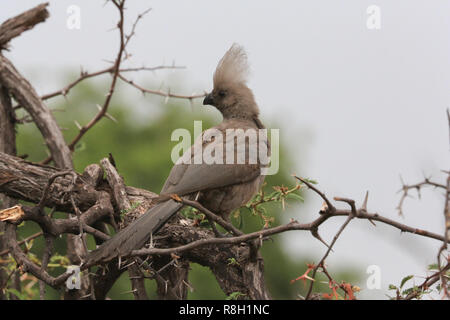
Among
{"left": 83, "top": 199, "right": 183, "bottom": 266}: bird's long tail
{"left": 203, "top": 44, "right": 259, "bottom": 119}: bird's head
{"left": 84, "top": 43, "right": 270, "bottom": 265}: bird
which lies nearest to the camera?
{"left": 83, "top": 199, "right": 183, "bottom": 266}: bird's long tail

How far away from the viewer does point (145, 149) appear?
772 inches

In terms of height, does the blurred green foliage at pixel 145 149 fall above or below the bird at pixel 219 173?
below

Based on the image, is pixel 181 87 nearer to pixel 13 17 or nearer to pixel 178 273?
pixel 13 17

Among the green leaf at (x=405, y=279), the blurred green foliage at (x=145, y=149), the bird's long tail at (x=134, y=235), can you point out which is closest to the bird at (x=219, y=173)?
the bird's long tail at (x=134, y=235)

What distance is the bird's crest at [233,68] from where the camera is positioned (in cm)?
528

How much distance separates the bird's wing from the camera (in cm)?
438

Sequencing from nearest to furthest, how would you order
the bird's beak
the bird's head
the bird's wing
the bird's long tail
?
the bird's long tail → the bird's wing → the bird's head → the bird's beak

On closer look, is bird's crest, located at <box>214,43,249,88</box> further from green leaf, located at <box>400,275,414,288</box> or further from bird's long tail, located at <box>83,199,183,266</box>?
green leaf, located at <box>400,275,414,288</box>

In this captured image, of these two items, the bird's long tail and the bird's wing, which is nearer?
the bird's long tail

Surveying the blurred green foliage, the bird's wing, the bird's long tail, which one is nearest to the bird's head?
the bird's wing

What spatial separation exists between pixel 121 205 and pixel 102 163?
0.46 metres

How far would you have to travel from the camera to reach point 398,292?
11.0ft

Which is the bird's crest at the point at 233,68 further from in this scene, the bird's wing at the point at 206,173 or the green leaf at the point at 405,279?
the green leaf at the point at 405,279

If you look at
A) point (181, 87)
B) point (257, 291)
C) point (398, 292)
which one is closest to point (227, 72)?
point (257, 291)
